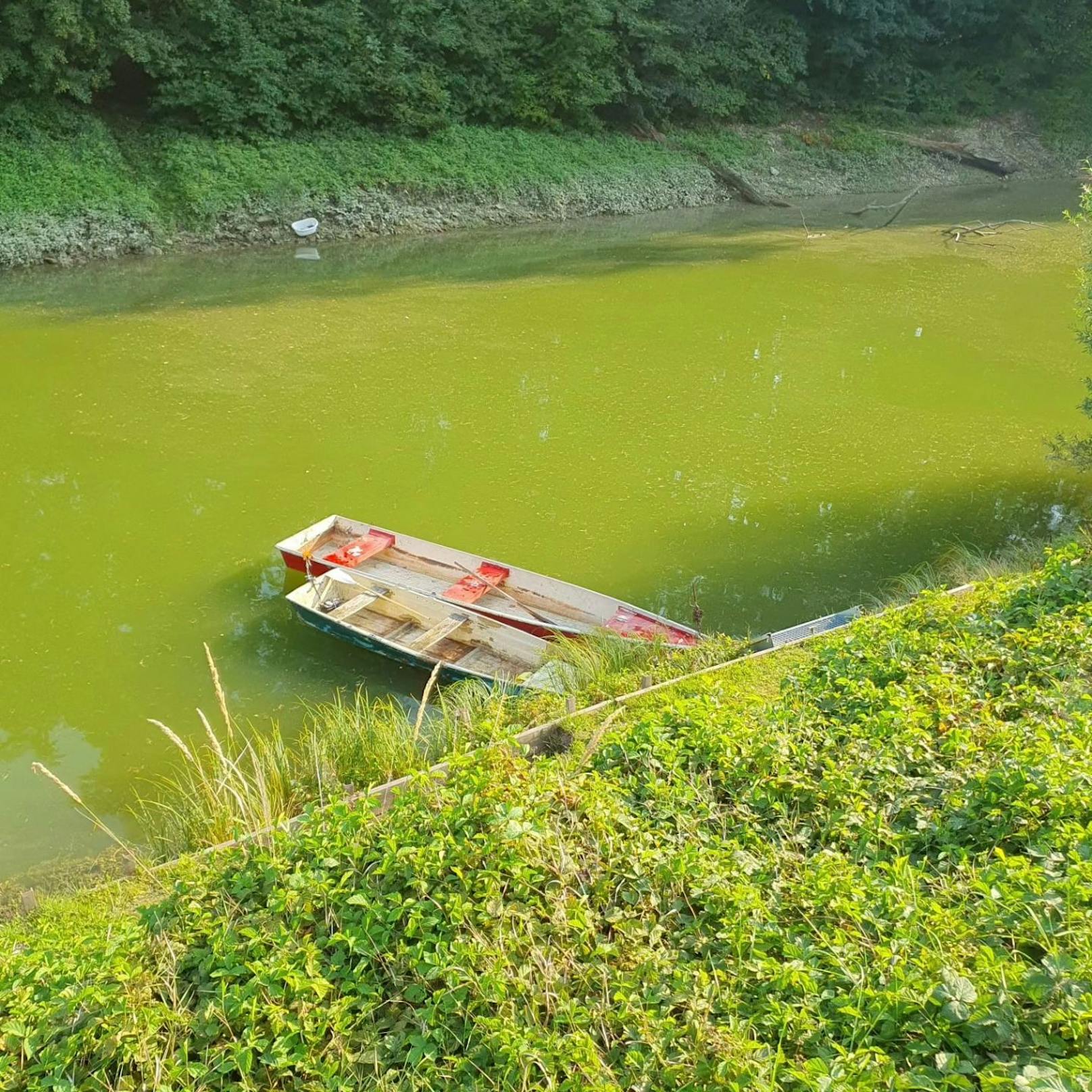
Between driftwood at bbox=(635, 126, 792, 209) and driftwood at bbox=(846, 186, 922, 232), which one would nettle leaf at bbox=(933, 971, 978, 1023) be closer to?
driftwood at bbox=(846, 186, 922, 232)

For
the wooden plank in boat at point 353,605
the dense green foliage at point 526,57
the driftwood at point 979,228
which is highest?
the dense green foliage at point 526,57

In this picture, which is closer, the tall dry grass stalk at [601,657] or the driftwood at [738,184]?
the tall dry grass stalk at [601,657]

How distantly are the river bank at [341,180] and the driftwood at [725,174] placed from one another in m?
0.09

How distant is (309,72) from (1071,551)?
17.7m

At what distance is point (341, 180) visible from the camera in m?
18.4

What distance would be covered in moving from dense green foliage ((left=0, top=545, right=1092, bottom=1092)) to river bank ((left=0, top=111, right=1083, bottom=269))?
48.0 feet

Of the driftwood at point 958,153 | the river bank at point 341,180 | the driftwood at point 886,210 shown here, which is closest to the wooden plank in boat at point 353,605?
the river bank at point 341,180

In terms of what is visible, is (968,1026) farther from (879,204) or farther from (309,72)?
(879,204)

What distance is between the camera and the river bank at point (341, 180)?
15758 millimetres

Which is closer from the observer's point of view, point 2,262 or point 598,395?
point 598,395

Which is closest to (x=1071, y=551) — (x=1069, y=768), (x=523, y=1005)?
(x=1069, y=768)

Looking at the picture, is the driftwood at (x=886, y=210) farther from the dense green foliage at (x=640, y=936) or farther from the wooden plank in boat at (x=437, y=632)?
the dense green foliage at (x=640, y=936)

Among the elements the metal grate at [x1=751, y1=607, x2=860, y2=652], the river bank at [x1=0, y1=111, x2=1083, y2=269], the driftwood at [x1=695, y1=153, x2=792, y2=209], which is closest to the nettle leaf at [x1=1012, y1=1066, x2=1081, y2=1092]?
the metal grate at [x1=751, y1=607, x2=860, y2=652]

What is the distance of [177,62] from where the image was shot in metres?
17.8
